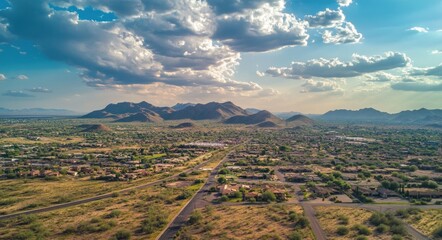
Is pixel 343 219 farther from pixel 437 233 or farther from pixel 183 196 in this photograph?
pixel 183 196

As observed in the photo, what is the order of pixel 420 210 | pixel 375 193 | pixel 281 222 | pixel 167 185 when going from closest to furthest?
pixel 281 222
pixel 420 210
pixel 375 193
pixel 167 185

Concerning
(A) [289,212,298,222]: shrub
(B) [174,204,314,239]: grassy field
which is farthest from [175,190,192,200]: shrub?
(A) [289,212,298,222]: shrub

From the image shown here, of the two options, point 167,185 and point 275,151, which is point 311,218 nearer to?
point 167,185

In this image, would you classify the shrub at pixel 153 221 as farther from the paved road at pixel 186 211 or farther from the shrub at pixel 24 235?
the shrub at pixel 24 235

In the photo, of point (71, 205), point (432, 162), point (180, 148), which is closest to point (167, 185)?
point (71, 205)

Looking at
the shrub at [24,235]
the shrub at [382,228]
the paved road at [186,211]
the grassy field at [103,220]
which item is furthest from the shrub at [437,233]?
the shrub at [24,235]

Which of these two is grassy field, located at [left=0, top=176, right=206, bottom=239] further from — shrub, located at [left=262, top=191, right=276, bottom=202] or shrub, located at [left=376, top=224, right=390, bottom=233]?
shrub, located at [left=376, top=224, right=390, bottom=233]
